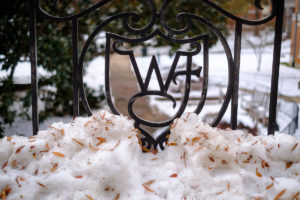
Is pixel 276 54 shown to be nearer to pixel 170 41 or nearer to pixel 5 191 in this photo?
pixel 170 41

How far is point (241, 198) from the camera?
105cm

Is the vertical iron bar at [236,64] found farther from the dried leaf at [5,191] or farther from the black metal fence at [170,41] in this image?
the dried leaf at [5,191]

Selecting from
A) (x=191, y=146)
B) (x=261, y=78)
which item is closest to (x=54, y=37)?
(x=191, y=146)

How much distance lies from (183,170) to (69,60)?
3862 millimetres

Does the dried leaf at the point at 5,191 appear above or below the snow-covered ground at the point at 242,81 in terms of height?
above

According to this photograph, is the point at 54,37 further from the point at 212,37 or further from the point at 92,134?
the point at 92,134

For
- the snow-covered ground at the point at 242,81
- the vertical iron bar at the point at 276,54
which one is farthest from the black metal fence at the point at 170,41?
the snow-covered ground at the point at 242,81

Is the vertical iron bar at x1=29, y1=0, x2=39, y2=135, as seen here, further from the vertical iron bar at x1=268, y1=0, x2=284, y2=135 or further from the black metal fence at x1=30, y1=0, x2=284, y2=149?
the vertical iron bar at x1=268, y1=0, x2=284, y2=135

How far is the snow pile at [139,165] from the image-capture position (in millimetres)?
1077

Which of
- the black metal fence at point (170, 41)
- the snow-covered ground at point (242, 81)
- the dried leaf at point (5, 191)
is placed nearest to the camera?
the dried leaf at point (5, 191)

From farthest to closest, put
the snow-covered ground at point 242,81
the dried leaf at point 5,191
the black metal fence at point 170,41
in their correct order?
1. the snow-covered ground at point 242,81
2. the black metal fence at point 170,41
3. the dried leaf at point 5,191

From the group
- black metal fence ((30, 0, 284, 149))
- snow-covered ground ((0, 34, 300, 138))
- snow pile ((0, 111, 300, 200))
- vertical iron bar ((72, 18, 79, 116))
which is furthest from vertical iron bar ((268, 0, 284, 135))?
snow-covered ground ((0, 34, 300, 138))

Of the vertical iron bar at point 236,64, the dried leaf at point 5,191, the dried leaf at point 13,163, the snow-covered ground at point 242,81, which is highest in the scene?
the vertical iron bar at point 236,64

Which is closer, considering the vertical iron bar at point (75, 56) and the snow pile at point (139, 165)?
the snow pile at point (139, 165)
